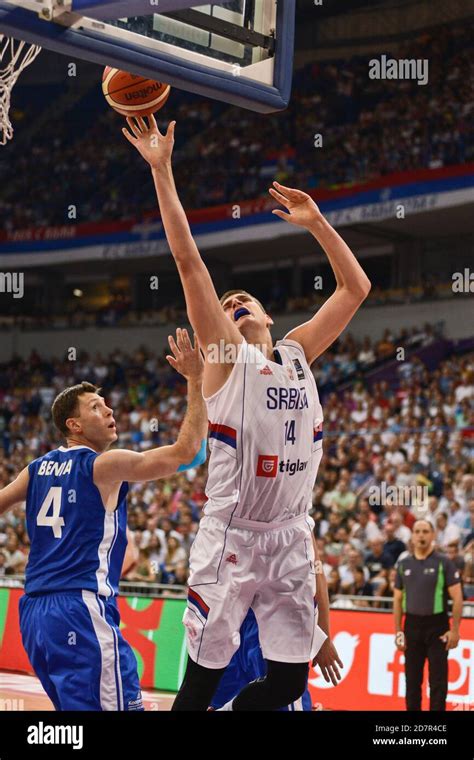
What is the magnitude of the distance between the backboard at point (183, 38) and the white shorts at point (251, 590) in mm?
1981

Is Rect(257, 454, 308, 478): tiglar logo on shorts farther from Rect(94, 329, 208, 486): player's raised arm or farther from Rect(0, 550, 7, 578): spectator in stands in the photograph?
Rect(0, 550, 7, 578): spectator in stands

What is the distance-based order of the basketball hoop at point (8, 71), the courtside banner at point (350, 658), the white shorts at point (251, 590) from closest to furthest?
the white shorts at point (251, 590)
the basketball hoop at point (8, 71)
the courtside banner at point (350, 658)

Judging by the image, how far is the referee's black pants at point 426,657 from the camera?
27.6 ft

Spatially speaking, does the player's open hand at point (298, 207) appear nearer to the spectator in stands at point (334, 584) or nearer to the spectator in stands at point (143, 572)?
the spectator in stands at point (334, 584)

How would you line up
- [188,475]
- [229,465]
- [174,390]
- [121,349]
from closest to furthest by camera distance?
[229,465]
[188,475]
[174,390]
[121,349]

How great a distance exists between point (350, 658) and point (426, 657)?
1.41m

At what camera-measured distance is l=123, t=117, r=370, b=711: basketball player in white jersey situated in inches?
164

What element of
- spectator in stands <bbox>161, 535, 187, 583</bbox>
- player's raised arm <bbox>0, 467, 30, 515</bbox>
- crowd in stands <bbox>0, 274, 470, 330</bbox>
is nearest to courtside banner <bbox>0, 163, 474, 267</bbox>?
crowd in stands <bbox>0, 274, 470, 330</bbox>

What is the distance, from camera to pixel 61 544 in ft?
15.1

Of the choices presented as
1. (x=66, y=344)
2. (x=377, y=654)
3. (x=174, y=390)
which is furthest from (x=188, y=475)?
(x=66, y=344)

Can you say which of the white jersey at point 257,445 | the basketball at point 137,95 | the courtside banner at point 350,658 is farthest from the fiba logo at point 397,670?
the basketball at point 137,95
